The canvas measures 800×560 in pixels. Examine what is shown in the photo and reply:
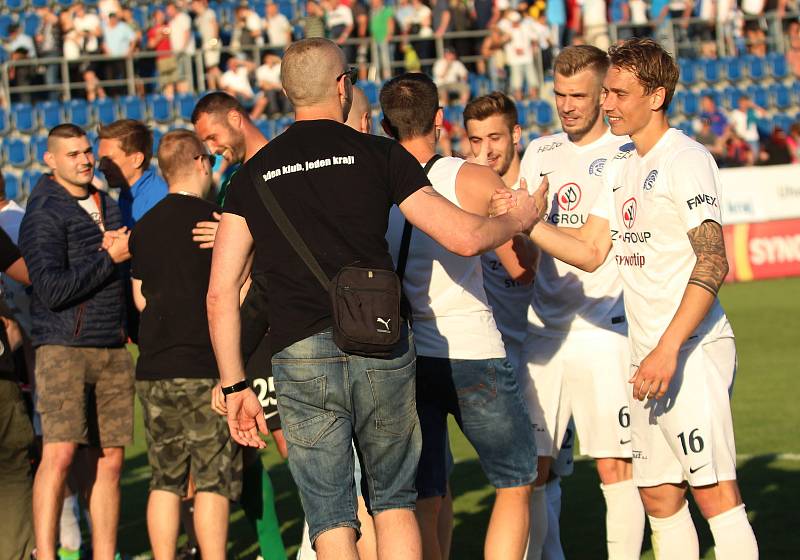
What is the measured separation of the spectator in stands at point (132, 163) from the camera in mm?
7449

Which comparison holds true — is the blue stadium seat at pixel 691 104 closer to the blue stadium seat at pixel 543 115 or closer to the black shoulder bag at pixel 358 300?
the blue stadium seat at pixel 543 115

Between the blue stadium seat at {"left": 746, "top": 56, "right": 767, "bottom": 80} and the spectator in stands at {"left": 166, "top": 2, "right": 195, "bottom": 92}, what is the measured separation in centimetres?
1288

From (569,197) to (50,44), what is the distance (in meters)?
19.3

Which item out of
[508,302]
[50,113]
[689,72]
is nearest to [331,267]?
[508,302]

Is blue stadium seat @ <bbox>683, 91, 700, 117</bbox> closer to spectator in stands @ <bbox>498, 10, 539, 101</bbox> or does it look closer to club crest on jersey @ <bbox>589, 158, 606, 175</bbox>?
spectator in stands @ <bbox>498, 10, 539, 101</bbox>

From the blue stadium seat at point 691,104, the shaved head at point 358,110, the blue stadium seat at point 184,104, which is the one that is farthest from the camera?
the blue stadium seat at point 691,104

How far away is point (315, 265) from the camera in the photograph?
4.60 m

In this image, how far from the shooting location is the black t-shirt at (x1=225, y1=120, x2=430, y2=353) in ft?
15.1

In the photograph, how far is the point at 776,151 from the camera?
24688mm

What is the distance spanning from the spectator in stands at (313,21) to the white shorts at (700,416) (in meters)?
17.3

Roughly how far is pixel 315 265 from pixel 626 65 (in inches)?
60.2

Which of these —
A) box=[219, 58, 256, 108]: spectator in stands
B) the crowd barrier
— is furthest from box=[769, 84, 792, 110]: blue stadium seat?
box=[219, 58, 256, 108]: spectator in stands

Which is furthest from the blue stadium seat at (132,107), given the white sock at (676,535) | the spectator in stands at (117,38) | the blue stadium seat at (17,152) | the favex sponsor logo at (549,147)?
the white sock at (676,535)

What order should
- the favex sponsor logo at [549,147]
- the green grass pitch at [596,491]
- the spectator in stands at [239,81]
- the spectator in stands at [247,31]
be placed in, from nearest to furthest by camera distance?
the favex sponsor logo at [549,147]
the green grass pitch at [596,491]
the spectator in stands at [239,81]
the spectator in stands at [247,31]
